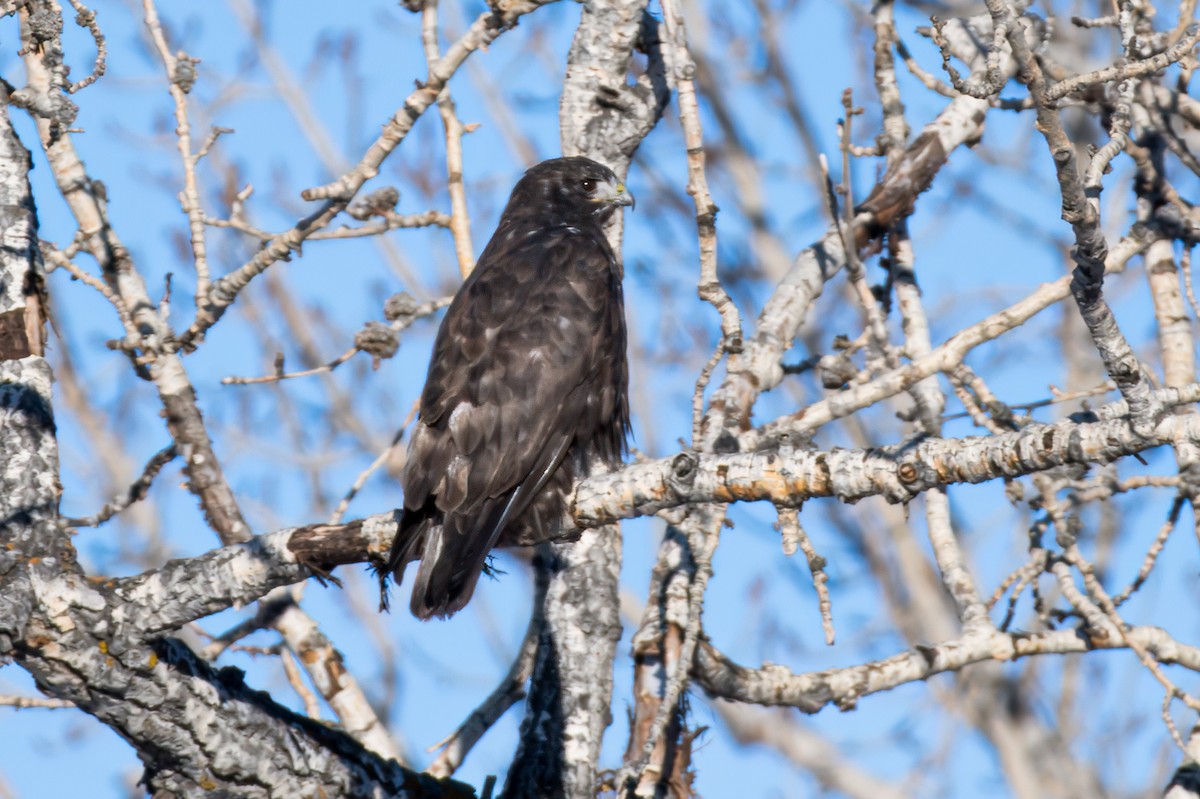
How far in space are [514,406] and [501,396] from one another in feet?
0.20

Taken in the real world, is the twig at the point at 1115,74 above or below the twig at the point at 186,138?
below

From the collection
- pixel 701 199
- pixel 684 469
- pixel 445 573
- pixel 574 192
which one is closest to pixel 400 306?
pixel 574 192

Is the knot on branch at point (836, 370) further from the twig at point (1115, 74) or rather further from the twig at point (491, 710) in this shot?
the twig at point (1115, 74)

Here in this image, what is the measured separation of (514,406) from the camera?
518 cm

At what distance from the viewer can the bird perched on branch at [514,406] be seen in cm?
465

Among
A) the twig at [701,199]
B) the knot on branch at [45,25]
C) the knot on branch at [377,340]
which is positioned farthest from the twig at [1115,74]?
the knot on branch at [377,340]

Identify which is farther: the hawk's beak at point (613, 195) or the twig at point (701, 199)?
the hawk's beak at point (613, 195)

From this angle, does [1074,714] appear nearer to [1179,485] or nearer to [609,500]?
[1179,485]

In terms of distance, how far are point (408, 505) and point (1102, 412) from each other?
2.22 m

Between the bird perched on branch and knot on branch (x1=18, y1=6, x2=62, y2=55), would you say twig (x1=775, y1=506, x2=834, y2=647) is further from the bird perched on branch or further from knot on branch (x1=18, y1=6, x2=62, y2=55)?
knot on branch (x1=18, y1=6, x2=62, y2=55)

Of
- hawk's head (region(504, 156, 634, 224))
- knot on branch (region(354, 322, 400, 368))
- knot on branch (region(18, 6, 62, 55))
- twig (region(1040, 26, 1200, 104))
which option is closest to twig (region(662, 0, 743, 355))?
twig (region(1040, 26, 1200, 104))

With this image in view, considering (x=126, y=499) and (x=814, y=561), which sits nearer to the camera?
(x=814, y=561)

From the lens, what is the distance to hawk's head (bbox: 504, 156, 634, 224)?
6.12 m

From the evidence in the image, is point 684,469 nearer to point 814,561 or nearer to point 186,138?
point 814,561
